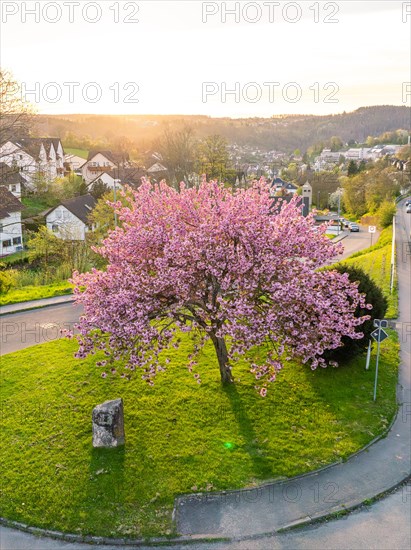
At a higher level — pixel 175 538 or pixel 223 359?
pixel 223 359

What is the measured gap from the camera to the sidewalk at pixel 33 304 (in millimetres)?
23884

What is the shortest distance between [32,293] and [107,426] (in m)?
16.8

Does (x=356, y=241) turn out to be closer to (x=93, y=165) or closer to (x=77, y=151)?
(x=93, y=165)

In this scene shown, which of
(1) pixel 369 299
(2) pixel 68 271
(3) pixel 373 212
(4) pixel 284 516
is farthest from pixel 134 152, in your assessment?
(4) pixel 284 516

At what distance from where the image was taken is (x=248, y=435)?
12.3 m

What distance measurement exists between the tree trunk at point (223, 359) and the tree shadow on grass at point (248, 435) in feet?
0.85

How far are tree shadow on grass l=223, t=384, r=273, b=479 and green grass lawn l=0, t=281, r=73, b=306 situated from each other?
15203mm

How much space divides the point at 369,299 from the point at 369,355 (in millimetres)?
1911

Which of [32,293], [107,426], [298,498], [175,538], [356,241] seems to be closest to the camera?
[175,538]

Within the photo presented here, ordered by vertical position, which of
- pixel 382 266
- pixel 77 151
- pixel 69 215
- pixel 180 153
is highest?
pixel 77 151

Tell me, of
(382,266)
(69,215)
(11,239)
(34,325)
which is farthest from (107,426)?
(69,215)

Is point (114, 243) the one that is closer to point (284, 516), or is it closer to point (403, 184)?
point (284, 516)

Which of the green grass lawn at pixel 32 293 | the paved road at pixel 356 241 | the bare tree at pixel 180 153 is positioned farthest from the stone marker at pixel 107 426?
the bare tree at pixel 180 153

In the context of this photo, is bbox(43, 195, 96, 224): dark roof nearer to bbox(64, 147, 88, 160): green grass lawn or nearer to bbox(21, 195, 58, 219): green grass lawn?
bbox(21, 195, 58, 219): green grass lawn
